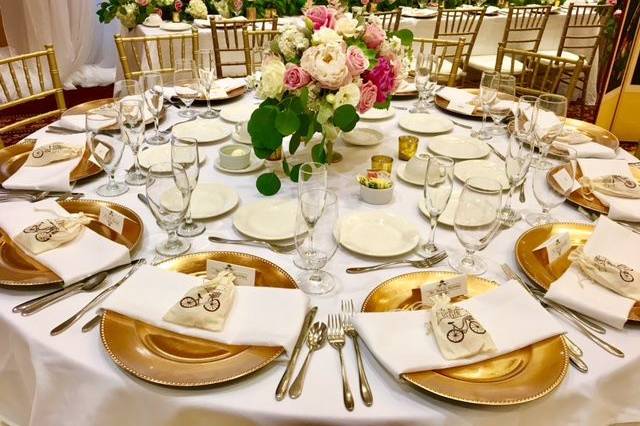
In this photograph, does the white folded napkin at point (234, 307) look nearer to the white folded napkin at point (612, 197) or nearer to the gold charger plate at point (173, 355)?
the gold charger plate at point (173, 355)

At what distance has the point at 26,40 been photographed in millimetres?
→ 4926

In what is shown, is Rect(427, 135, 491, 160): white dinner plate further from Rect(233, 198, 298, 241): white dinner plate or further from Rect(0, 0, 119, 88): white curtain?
Rect(0, 0, 119, 88): white curtain

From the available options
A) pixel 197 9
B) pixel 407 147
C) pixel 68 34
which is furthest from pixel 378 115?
pixel 68 34

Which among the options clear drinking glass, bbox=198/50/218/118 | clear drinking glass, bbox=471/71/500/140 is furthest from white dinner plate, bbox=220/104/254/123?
clear drinking glass, bbox=471/71/500/140

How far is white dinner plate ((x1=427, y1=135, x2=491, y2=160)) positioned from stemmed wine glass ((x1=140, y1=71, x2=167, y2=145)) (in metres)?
0.92

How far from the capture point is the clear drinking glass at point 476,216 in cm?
102

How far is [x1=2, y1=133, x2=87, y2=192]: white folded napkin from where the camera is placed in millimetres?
1357

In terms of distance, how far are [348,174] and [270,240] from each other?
0.44 meters

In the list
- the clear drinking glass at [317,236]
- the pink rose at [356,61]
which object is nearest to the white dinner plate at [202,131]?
the pink rose at [356,61]

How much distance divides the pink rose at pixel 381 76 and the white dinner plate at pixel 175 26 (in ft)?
8.99

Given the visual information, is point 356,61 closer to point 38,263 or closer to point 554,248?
point 554,248

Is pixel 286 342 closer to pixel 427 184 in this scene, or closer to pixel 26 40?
pixel 427 184

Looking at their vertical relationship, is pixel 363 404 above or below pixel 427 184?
below

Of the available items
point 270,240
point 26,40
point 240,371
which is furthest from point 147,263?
point 26,40
